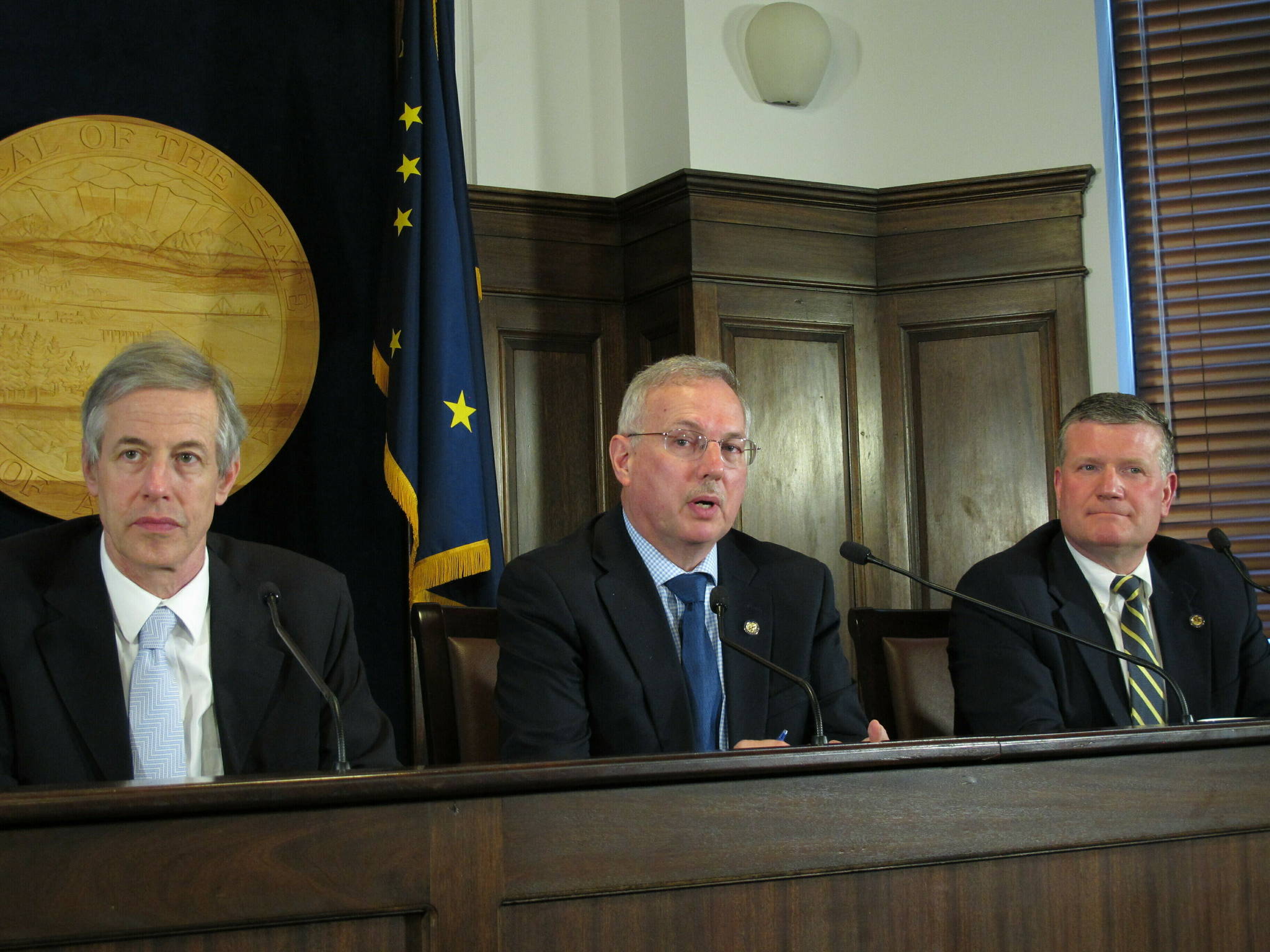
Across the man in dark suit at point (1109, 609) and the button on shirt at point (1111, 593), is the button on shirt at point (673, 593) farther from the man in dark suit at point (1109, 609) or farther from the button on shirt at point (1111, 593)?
the button on shirt at point (1111, 593)

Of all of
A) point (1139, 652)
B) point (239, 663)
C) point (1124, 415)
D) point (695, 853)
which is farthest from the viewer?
point (1124, 415)

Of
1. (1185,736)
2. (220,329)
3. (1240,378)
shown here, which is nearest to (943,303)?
(1240,378)

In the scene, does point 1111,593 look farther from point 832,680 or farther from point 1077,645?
point 832,680

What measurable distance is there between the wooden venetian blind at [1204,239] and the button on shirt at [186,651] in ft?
10.0

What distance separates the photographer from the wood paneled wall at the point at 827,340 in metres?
4.05

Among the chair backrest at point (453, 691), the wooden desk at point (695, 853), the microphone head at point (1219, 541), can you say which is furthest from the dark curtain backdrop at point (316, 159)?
the wooden desk at point (695, 853)

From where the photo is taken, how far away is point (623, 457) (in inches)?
99.8

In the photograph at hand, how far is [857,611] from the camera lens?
2.71m

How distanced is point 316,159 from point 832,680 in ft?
7.23

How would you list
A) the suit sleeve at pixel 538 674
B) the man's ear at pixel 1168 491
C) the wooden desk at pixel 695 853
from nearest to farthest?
the wooden desk at pixel 695 853, the suit sleeve at pixel 538 674, the man's ear at pixel 1168 491

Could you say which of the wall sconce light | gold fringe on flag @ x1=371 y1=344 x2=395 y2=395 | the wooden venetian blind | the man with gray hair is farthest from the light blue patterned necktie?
the wooden venetian blind

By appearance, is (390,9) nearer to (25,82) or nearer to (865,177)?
(25,82)

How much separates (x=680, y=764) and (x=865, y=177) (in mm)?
3162

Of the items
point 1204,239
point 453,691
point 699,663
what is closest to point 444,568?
point 453,691
